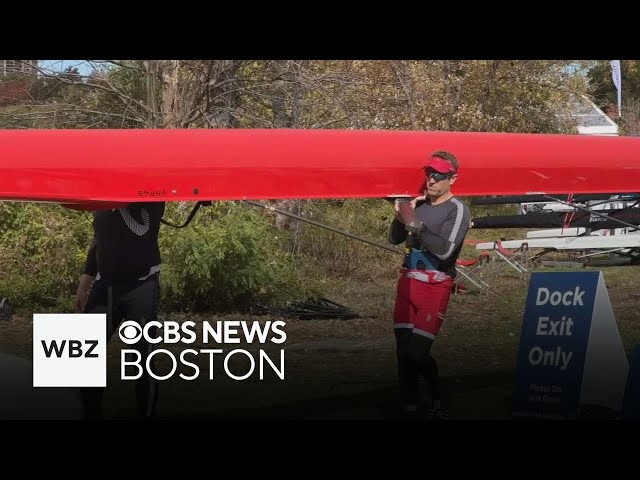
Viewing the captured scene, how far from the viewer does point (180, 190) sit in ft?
19.1

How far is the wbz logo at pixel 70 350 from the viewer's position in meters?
5.94

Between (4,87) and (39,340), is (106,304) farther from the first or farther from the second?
(4,87)

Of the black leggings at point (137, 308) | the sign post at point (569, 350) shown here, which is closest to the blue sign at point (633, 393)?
the sign post at point (569, 350)

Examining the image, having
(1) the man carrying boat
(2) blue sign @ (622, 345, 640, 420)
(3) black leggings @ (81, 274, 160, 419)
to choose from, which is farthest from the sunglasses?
(3) black leggings @ (81, 274, 160, 419)

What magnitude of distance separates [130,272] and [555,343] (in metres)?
2.35

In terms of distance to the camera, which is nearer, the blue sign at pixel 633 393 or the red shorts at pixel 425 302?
the blue sign at pixel 633 393

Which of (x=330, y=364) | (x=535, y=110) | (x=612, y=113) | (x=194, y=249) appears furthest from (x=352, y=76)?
(x=612, y=113)

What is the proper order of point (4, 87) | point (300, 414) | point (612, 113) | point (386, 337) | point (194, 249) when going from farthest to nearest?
1. point (612, 113)
2. point (4, 87)
3. point (194, 249)
4. point (386, 337)
5. point (300, 414)

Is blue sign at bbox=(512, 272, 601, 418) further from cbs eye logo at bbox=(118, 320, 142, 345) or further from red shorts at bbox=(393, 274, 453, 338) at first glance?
cbs eye logo at bbox=(118, 320, 142, 345)

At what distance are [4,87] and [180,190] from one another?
7.22 meters

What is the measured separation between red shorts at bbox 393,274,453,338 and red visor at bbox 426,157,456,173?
1.96 ft

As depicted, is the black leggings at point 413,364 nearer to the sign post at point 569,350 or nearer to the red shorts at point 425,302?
the red shorts at point 425,302

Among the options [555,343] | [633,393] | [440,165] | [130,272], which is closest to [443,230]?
[440,165]

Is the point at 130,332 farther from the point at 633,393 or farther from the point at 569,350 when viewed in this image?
the point at 633,393
